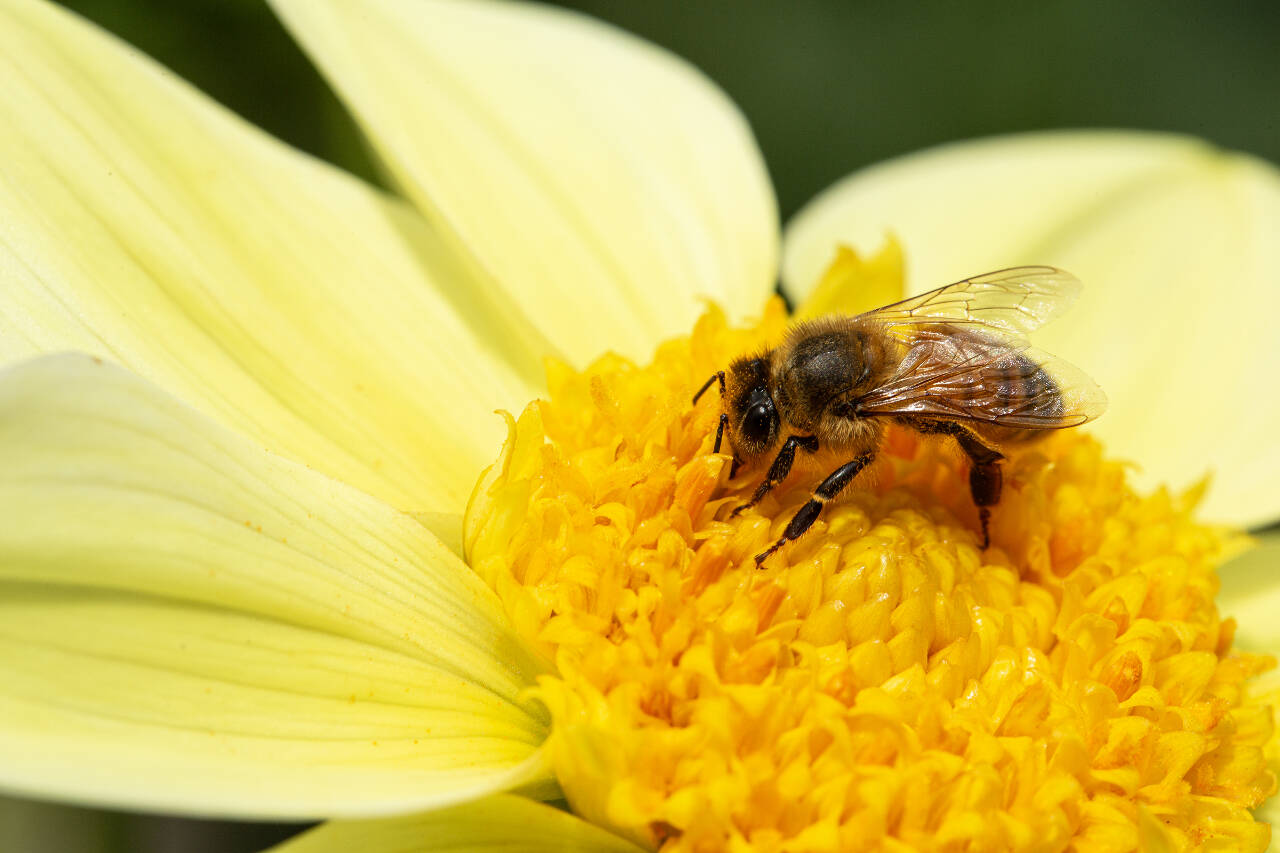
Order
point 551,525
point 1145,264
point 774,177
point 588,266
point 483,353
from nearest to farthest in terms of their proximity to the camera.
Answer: point 551,525 < point 483,353 < point 588,266 < point 1145,264 < point 774,177

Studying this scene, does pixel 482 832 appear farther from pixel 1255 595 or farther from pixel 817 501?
pixel 1255 595

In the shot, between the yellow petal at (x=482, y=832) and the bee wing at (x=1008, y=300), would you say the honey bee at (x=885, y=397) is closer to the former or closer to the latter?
the bee wing at (x=1008, y=300)

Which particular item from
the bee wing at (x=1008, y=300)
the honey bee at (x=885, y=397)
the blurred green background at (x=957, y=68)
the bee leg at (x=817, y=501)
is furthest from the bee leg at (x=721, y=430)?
the blurred green background at (x=957, y=68)

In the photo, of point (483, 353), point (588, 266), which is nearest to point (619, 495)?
point (483, 353)

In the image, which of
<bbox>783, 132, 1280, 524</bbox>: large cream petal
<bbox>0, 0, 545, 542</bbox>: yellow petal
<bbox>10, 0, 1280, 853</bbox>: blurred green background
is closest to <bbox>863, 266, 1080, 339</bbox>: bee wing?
<bbox>783, 132, 1280, 524</bbox>: large cream petal

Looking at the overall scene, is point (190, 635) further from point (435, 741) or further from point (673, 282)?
point (673, 282)
